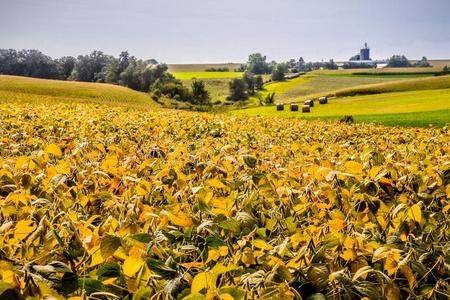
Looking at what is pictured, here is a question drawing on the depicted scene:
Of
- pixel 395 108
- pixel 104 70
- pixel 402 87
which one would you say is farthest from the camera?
pixel 104 70

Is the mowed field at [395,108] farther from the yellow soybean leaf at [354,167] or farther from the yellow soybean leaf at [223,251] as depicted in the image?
the yellow soybean leaf at [223,251]

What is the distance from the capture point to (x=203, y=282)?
4.36 ft

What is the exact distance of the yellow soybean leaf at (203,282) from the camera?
1.32 m

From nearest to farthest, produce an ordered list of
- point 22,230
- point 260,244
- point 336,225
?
point 22,230 < point 260,244 < point 336,225

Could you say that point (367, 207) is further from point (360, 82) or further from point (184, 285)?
point (360, 82)

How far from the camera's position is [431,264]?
185cm

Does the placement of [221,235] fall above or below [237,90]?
below

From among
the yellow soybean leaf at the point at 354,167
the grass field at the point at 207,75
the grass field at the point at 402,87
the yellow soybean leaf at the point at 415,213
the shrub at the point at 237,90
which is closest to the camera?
the yellow soybean leaf at the point at 415,213

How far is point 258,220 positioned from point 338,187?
2.13ft

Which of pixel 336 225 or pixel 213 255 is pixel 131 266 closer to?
pixel 213 255

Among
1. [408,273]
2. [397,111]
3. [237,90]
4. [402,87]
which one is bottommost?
[397,111]

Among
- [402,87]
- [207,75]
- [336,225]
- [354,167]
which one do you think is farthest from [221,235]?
[207,75]

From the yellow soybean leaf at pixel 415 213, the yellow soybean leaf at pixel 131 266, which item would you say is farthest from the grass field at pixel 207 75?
the yellow soybean leaf at pixel 131 266

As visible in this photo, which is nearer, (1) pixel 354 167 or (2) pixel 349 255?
(2) pixel 349 255
